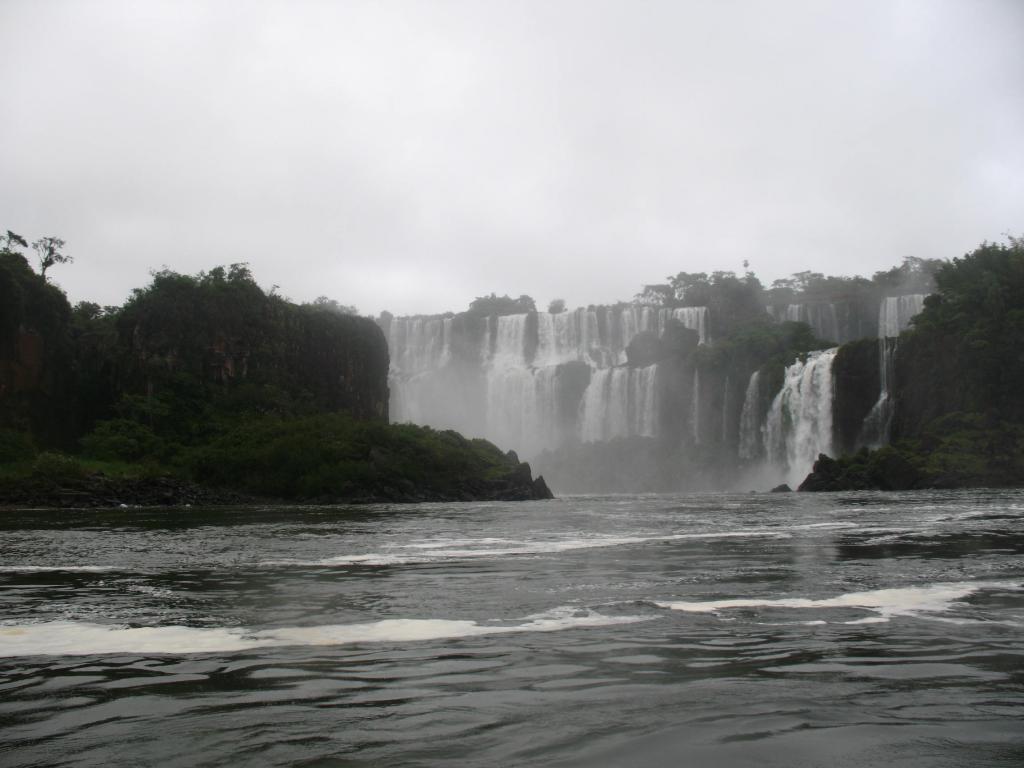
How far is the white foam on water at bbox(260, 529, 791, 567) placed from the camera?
15.6 m

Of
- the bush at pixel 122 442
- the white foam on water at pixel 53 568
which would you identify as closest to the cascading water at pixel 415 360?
the bush at pixel 122 442

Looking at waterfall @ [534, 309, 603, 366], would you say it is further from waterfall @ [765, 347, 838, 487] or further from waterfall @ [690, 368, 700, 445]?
waterfall @ [765, 347, 838, 487]

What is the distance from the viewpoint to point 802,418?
81.8 m

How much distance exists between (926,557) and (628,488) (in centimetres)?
8650

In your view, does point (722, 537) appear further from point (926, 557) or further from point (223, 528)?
point (223, 528)

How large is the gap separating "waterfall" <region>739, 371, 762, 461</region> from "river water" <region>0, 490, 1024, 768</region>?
75.7 metres

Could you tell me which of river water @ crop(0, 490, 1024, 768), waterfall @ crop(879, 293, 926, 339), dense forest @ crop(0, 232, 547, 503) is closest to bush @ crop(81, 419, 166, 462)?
dense forest @ crop(0, 232, 547, 503)

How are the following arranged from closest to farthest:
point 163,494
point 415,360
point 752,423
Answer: point 163,494
point 752,423
point 415,360

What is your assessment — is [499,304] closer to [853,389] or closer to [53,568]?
[853,389]

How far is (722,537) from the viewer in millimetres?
20562

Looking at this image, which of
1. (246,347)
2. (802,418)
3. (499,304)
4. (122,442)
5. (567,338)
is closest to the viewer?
(122,442)

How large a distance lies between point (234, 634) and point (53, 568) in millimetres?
8337

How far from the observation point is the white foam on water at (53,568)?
13.9 m

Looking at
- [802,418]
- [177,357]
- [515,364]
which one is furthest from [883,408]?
[177,357]
